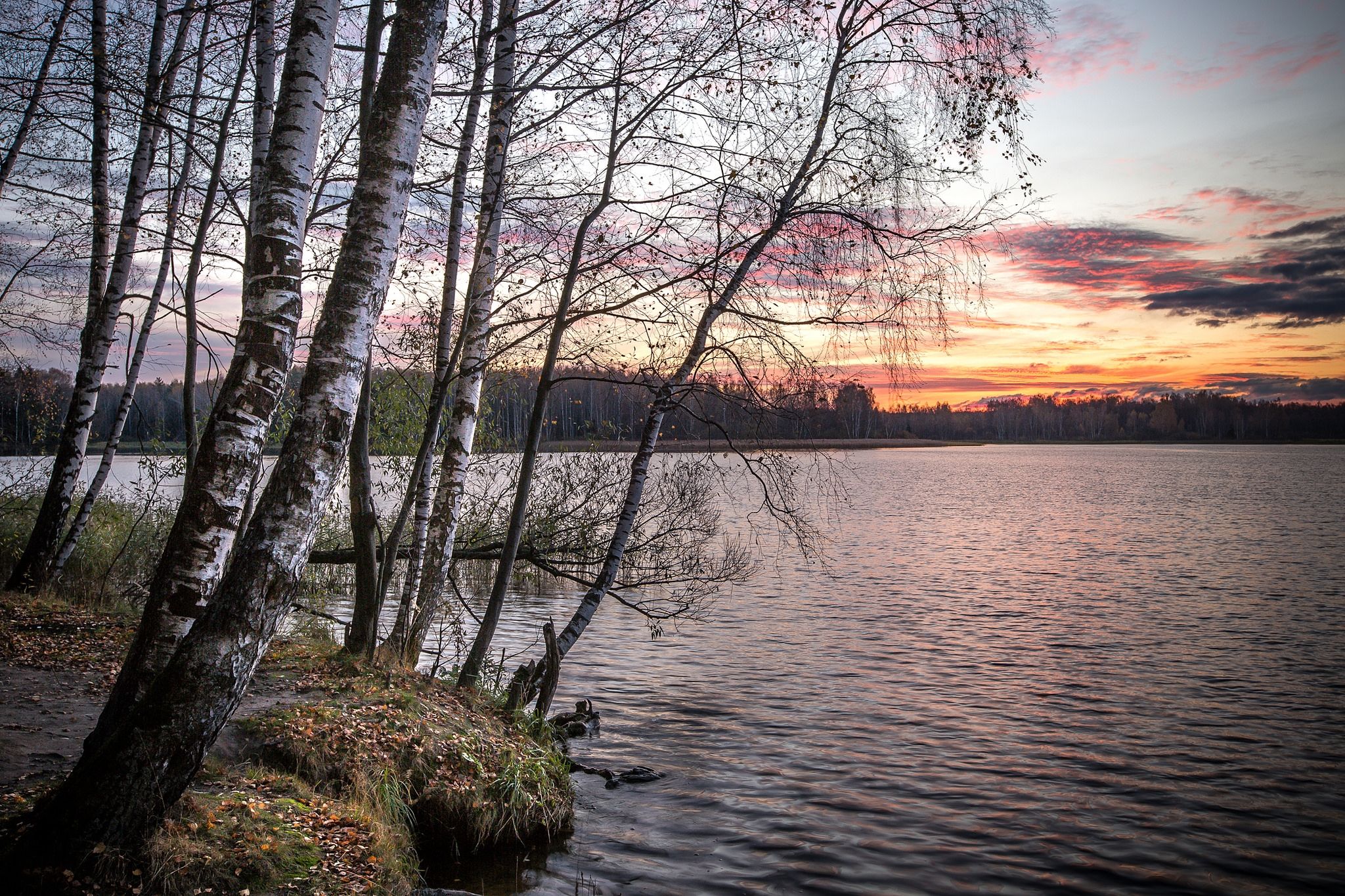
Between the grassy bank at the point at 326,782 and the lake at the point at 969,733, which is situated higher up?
the grassy bank at the point at 326,782

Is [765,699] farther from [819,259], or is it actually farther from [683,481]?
[819,259]

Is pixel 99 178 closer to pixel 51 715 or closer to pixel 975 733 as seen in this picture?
pixel 51 715

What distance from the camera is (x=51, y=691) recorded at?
324 inches

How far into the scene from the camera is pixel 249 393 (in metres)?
5.06

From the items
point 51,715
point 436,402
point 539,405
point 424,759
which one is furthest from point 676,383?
point 51,715

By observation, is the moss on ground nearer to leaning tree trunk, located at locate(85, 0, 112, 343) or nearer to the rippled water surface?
the rippled water surface

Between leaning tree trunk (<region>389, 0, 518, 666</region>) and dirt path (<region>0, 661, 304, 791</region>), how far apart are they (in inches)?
68.4

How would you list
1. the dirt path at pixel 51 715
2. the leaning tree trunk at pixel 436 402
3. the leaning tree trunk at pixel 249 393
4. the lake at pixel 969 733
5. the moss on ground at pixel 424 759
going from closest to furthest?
1. the leaning tree trunk at pixel 249 393
2. the dirt path at pixel 51 715
3. the moss on ground at pixel 424 759
4. the lake at pixel 969 733
5. the leaning tree trunk at pixel 436 402

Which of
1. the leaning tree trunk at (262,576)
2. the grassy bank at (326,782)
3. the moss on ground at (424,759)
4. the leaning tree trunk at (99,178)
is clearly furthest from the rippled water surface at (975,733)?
the leaning tree trunk at (99,178)

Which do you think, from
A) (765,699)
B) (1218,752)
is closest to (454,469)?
(765,699)

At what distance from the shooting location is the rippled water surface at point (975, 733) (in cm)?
864

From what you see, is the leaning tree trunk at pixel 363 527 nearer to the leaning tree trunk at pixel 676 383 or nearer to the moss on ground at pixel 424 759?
the moss on ground at pixel 424 759

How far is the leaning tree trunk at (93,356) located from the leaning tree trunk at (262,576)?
325 inches

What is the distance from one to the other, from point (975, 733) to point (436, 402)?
373 inches
